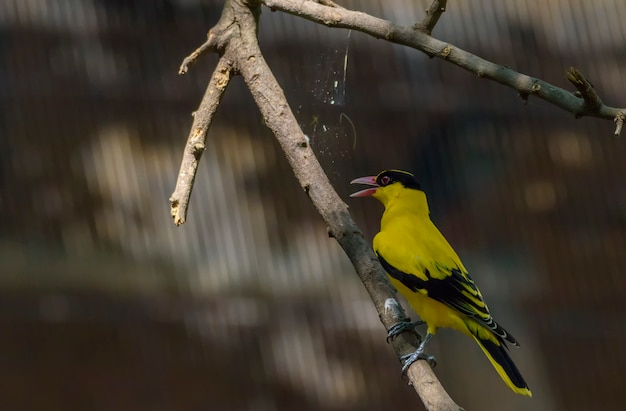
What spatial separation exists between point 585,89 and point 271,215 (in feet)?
8.03

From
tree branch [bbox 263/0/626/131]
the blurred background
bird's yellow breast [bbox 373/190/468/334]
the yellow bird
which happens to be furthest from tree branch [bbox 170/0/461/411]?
the blurred background

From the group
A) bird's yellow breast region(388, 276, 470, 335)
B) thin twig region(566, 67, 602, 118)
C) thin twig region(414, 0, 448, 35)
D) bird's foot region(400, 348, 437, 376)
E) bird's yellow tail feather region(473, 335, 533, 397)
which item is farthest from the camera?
bird's yellow breast region(388, 276, 470, 335)

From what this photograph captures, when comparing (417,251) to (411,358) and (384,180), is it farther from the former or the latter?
(411,358)

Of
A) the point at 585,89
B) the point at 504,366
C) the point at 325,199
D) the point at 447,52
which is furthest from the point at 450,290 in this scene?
the point at 585,89

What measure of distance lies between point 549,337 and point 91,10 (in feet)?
8.37

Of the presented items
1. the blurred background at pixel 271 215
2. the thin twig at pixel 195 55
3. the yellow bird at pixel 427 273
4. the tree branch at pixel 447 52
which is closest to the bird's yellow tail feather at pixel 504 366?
the yellow bird at pixel 427 273

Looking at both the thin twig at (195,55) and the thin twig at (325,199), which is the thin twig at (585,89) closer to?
the thin twig at (325,199)

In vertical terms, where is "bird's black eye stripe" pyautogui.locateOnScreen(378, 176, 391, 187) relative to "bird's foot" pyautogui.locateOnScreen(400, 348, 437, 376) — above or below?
above

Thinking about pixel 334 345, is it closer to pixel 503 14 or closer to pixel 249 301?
pixel 249 301

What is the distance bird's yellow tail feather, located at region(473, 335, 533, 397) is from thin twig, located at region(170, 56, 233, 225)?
96 cm

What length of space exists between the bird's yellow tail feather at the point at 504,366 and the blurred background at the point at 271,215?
1.51m

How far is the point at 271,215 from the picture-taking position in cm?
388

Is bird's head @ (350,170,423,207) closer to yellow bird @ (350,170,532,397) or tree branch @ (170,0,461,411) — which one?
yellow bird @ (350,170,532,397)

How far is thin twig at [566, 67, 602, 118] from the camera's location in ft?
4.94
